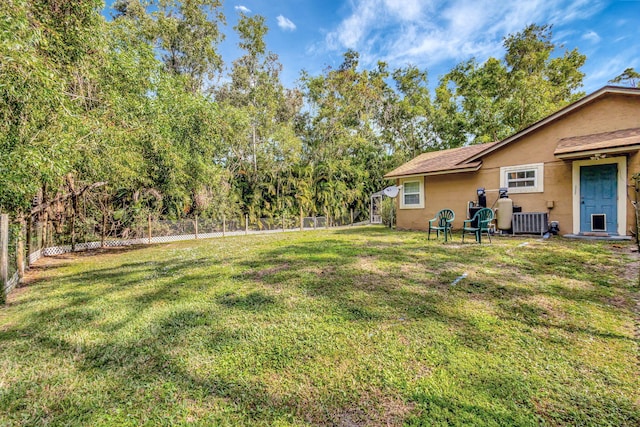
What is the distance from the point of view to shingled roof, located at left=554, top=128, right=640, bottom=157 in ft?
22.5

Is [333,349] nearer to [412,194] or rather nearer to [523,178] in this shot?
[523,178]

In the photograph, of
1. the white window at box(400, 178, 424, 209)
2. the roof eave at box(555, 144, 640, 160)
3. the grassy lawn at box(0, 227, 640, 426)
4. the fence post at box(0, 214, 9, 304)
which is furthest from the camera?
the white window at box(400, 178, 424, 209)

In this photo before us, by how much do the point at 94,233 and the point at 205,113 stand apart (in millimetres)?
6298

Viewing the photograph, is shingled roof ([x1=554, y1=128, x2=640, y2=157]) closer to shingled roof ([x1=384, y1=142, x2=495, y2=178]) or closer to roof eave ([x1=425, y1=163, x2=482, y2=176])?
roof eave ([x1=425, y1=163, x2=482, y2=176])

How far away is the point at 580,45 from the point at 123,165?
33258 mm

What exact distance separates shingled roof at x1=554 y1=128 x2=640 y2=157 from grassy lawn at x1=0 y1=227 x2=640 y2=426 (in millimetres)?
4005

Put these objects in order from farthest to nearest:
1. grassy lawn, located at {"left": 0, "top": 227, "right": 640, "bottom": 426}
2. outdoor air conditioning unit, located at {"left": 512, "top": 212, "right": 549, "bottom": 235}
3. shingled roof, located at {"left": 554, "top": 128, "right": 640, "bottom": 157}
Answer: outdoor air conditioning unit, located at {"left": 512, "top": 212, "right": 549, "bottom": 235} → shingled roof, located at {"left": 554, "top": 128, "right": 640, "bottom": 157} → grassy lawn, located at {"left": 0, "top": 227, "right": 640, "bottom": 426}

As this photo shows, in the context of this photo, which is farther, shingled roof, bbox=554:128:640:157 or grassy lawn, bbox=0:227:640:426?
shingled roof, bbox=554:128:640:157

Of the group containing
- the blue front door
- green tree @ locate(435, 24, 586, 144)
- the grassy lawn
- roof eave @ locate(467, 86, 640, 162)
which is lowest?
the grassy lawn

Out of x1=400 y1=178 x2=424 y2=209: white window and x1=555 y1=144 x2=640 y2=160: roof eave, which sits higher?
x1=555 y1=144 x2=640 y2=160: roof eave

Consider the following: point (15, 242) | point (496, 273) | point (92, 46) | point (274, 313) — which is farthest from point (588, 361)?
point (92, 46)

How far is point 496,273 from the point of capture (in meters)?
4.48

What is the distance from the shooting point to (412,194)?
1193 cm

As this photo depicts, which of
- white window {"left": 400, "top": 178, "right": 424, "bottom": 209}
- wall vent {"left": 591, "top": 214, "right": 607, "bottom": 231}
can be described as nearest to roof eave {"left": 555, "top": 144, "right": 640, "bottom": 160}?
wall vent {"left": 591, "top": 214, "right": 607, "bottom": 231}
